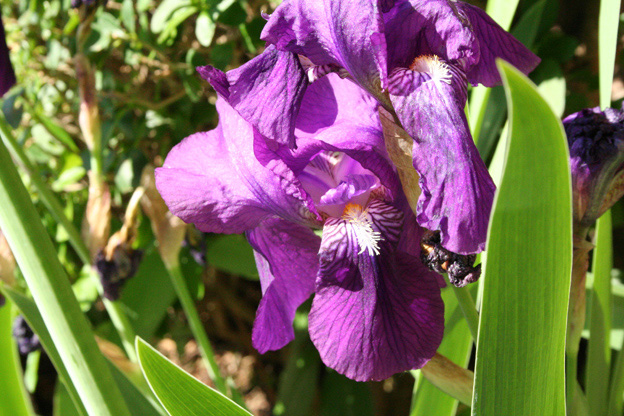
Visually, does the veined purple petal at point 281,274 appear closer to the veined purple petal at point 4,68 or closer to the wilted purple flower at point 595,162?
the wilted purple flower at point 595,162

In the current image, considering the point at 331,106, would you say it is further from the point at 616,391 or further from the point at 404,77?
the point at 616,391

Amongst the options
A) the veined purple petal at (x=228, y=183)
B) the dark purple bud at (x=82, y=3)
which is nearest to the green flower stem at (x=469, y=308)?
the veined purple petal at (x=228, y=183)

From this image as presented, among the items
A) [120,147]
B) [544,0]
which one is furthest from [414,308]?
[120,147]

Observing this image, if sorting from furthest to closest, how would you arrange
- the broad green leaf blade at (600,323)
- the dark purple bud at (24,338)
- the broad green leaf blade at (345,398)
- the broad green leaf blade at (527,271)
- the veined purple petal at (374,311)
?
the broad green leaf blade at (345,398) < the dark purple bud at (24,338) < the broad green leaf blade at (600,323) < the veined purple petal at (374,311) < the broad green leaf blade at (527,271)

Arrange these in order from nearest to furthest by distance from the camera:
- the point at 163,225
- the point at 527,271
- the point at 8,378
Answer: the point at 527,271 → the point at 8,378 → the point at 163,225

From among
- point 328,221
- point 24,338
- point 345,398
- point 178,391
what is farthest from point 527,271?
point 345,398

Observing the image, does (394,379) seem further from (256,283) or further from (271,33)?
(271,33)

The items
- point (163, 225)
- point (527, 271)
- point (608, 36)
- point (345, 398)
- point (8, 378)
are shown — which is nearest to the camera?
point (527, 271)
